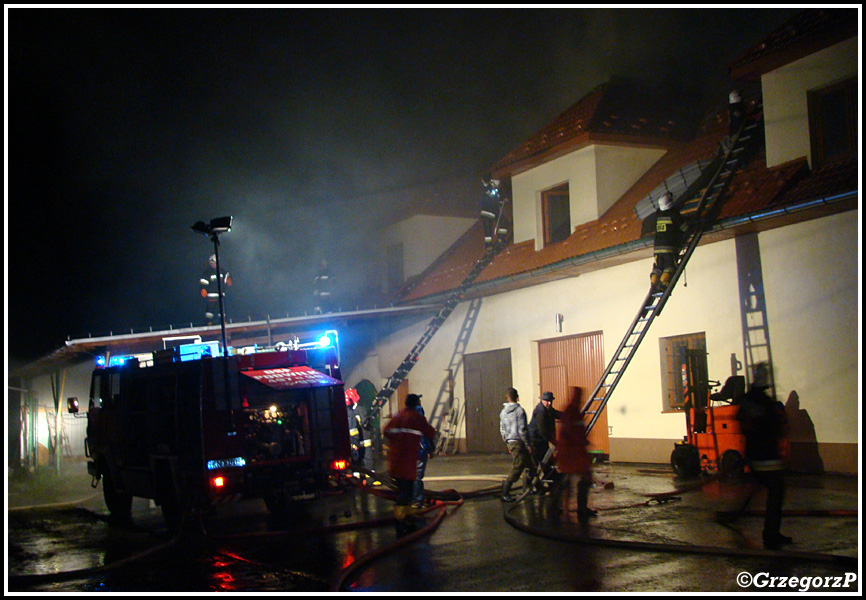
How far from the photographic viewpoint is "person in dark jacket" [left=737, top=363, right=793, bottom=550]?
653 centimetres

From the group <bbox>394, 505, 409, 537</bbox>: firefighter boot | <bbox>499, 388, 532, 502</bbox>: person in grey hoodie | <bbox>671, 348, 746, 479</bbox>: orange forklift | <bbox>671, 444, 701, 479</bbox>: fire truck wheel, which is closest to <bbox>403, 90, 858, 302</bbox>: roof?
<bbox>671, 348, 746, 479</bbox>: orange forklift

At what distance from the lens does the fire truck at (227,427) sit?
30.3ft

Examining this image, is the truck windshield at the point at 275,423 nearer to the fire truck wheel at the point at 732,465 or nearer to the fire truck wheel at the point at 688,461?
the fire truck wheel at the point at 688,461

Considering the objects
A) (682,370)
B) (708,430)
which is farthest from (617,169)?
(708,430)

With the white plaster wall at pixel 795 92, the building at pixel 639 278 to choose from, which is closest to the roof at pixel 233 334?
the building at pixel 639 278

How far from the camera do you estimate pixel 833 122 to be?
40.0 feet

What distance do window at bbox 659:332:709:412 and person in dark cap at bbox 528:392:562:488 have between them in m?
2.80

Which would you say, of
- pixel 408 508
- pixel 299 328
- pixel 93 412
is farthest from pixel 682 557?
pixel 299 328

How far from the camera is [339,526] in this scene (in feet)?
29.4

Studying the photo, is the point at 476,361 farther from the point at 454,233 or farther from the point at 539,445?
the point at 539,445

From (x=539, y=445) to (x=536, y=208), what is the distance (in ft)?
27.0

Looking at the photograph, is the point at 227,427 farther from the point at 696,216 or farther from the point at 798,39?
the point at 798,39

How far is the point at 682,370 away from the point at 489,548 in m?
6.35

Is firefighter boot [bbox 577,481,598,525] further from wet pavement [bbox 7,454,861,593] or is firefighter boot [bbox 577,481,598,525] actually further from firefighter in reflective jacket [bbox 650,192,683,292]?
firefighter in reflective jacket [bbox 650,192,683,292]
